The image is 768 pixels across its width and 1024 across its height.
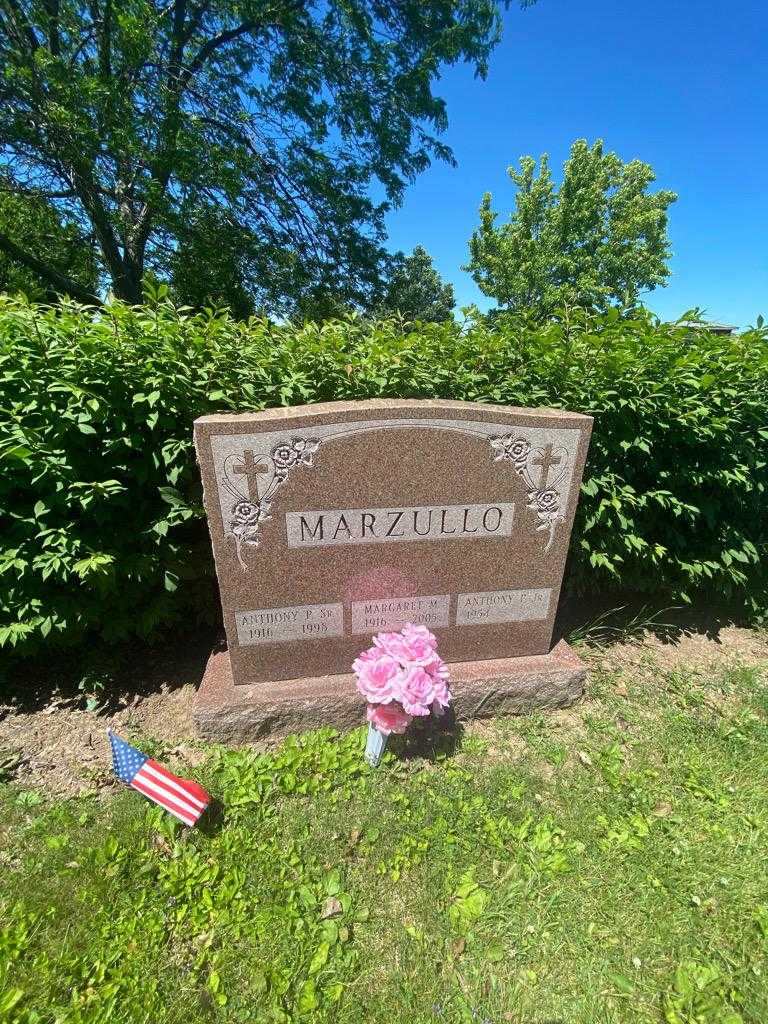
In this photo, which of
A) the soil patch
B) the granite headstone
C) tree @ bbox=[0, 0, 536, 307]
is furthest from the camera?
tree @ bbox=[0, 0, 536, 307]

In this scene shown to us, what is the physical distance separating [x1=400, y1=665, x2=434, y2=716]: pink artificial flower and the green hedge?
1.42m

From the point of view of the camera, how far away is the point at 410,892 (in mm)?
1891

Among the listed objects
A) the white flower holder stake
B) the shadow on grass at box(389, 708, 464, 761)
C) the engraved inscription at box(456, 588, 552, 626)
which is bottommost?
the shadow on grass at box(389, 708, 464, 761)

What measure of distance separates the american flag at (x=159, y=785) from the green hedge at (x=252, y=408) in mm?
930

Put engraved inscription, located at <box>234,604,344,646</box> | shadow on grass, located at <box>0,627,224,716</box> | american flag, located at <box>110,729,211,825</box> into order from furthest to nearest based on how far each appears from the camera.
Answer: shadow on grass, located at <box>0,627,224,716</box>, engraved inscription, located at <box>234,604,344,646</box>, american flag, located at <box>110,729,211,825</box>

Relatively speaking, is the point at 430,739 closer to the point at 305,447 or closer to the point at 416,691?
the point at 416,691

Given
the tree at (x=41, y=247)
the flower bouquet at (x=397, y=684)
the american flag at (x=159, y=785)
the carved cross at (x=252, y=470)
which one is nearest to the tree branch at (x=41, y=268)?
the tree at (x=41, y=247)

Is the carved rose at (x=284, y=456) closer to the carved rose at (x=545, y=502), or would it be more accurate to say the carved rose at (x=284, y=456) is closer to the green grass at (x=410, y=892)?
the carved rose at (x=545, y=502)

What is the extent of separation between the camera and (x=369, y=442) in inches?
93.5

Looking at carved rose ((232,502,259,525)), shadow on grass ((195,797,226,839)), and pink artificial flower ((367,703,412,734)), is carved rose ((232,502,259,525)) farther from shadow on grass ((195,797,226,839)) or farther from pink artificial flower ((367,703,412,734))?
shadow on grass ((195,797,226,839))

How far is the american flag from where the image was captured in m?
1.98

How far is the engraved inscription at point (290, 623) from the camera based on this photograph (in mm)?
2576

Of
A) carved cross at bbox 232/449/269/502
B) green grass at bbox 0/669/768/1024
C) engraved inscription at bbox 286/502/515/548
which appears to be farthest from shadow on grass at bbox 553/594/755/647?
carved cross at bbox 232/449/269/502

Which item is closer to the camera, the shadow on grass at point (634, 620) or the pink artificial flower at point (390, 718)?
the pink artificial flower at point (390, 718)
